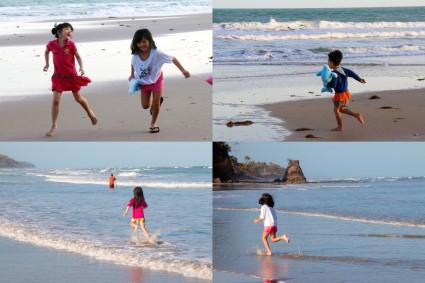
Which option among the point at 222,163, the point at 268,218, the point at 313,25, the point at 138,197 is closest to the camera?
the point at 268,218

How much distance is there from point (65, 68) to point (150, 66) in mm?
858

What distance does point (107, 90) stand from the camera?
11133mm

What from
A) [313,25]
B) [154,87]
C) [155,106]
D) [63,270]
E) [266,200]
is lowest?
[63,270]

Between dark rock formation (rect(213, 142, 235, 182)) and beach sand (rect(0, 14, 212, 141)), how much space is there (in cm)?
96

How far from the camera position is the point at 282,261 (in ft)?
26.7

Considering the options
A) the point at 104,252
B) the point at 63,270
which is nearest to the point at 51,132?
the point at 104,252

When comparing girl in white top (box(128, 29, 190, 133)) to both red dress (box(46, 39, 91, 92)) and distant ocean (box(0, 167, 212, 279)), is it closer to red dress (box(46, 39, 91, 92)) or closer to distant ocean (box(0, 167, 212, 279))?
red dress (box(46, 39, 91, 92))

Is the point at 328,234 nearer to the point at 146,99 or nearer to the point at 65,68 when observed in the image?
the point at 146,99

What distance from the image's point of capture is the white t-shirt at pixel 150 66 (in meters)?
8.84

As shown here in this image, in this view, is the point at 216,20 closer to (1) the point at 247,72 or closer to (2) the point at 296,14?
(2) the point at 296,14

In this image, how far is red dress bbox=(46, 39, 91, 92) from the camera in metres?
8.90

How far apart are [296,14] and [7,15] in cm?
727

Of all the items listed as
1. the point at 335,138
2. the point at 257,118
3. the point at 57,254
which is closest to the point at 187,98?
the point at 257,118

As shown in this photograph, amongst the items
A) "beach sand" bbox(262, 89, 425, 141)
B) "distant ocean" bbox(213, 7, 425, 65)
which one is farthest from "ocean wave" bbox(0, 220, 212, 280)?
"distant ocean" bbox(213, 7, 425, 65)
